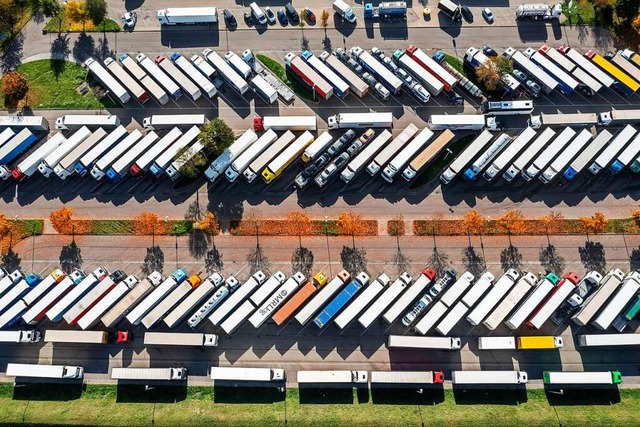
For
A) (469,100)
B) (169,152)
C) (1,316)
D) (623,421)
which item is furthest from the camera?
(469,100)

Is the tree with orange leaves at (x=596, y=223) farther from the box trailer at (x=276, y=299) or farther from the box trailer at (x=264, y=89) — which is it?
the box trailer at (x=264, y=89)

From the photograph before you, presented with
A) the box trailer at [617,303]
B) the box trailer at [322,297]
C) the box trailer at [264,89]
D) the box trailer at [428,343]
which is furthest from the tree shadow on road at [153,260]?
the box trailer at [617,303]

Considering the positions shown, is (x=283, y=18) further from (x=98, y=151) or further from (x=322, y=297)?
(x=322, y=297)

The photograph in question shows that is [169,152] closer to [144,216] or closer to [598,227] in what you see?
[144,216]

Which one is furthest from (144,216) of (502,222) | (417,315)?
(502,222)

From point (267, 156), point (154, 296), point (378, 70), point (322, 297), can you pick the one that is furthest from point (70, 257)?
point (378, 70)
